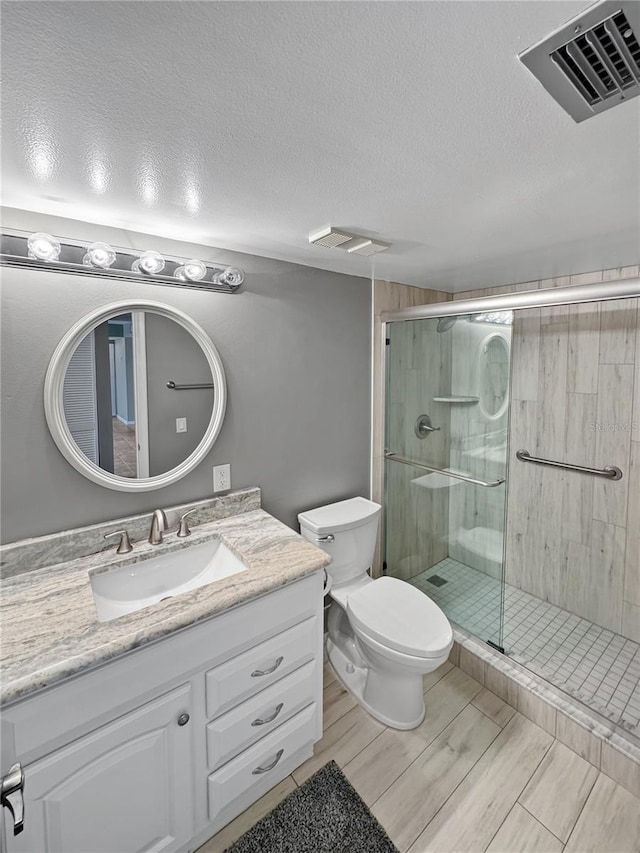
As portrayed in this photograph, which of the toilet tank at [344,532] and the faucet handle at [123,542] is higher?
the faucet handle at [123,542]

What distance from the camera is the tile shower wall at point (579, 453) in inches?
83.3

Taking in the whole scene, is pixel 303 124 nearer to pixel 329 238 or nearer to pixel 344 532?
pixel 329 238

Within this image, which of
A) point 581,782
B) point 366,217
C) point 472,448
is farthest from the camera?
point 472,448

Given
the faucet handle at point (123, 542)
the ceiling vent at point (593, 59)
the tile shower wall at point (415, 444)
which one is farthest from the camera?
the tile shower wall at point (415, 444)

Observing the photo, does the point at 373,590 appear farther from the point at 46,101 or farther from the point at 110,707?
the point at 46,101

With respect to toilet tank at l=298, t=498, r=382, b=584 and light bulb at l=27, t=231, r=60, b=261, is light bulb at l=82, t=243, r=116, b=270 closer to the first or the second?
light bulb at l=27, t=231, r=60, b=261

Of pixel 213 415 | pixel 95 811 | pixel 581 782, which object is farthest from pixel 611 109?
pixel 581 782

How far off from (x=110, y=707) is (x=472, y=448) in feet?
6.58

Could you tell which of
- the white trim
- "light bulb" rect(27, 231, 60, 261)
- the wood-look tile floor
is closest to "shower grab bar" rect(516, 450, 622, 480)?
the wood-look tile floor

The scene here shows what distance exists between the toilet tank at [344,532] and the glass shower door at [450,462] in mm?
401

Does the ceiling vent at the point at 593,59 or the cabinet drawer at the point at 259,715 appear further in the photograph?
the cabinet drawer at the point at 259,715

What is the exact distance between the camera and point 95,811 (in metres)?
1.06

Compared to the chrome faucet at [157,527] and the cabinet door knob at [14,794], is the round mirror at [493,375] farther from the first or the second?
the cabinet door knob at [14,794]

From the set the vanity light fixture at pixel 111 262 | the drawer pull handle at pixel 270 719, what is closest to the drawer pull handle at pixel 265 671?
the drawer pull handle at pixel 270 719
